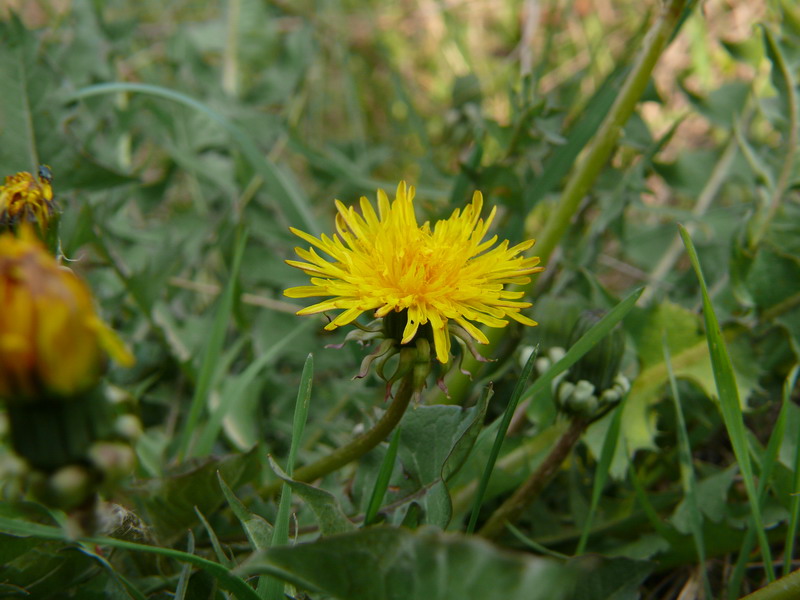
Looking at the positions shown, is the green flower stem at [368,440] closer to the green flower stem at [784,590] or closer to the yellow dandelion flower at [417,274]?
the yellow dandelion flower at [417,274]

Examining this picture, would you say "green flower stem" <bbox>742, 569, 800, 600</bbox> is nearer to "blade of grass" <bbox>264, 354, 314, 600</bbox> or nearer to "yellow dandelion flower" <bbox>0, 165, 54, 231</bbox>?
"blade of grass" <bbox>264, 354, 314, 600</bbox>

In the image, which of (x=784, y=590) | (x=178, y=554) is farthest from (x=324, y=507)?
(x=784, y=590)

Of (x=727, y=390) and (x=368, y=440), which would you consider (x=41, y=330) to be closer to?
(x=368, y=440)

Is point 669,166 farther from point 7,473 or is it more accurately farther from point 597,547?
point 7,473

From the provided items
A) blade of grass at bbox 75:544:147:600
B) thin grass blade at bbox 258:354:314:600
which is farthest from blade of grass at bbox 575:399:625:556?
blade of grass at bbox 75:544:147:600

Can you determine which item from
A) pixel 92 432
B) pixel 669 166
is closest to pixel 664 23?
pixel 669 166

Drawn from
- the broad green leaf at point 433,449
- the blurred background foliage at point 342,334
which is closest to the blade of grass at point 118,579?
the blurred background foliage at point 342,334
